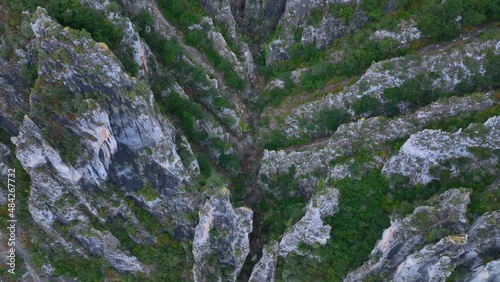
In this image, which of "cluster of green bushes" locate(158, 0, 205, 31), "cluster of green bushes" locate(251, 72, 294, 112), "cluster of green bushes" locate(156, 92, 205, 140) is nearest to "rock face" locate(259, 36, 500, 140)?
"cluster of green bushes" locate(251, 72, 294, 112)

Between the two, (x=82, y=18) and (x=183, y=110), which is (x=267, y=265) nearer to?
(x=183, y=110)

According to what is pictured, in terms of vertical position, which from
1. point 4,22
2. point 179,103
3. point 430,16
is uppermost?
point 430,16

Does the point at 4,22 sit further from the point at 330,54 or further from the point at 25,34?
the point at 330,54

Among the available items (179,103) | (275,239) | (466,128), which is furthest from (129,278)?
(466,128)

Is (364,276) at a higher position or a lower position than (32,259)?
lower

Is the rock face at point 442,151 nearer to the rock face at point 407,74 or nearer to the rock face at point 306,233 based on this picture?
the rock face at point 306,233

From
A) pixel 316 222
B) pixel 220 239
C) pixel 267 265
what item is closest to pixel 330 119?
pixel 316 222

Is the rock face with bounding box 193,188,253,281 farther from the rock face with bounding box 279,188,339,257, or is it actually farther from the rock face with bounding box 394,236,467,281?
the rock face with bounding box 394,236,467,281

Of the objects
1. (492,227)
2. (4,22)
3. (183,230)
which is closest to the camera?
(492,227)
